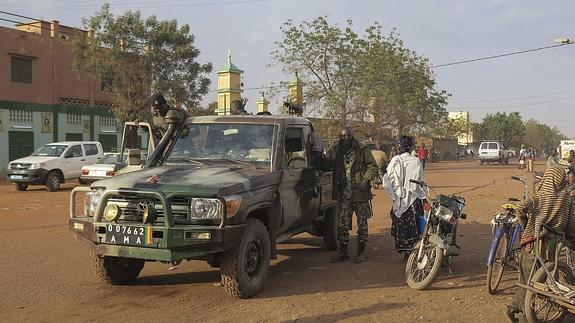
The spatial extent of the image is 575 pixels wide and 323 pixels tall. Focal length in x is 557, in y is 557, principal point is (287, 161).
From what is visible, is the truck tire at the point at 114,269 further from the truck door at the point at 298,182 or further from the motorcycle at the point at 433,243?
the motorcycle at the point at 433,243

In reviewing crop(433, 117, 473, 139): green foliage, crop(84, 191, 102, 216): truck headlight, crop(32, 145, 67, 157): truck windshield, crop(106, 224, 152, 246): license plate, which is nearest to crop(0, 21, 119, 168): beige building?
crop(32, 145, 67, 157): truck windshield

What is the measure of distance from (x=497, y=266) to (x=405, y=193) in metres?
1.59

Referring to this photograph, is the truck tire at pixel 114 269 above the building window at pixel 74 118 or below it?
below

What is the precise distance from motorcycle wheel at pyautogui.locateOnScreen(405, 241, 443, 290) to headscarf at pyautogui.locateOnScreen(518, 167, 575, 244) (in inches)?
40.8

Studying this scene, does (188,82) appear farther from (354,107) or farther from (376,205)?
(376,205)

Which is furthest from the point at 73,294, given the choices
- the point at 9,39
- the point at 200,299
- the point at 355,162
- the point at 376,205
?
the point at 9,39

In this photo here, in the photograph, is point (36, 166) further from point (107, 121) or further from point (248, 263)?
point (248, 263)

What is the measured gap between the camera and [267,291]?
622 centimetres

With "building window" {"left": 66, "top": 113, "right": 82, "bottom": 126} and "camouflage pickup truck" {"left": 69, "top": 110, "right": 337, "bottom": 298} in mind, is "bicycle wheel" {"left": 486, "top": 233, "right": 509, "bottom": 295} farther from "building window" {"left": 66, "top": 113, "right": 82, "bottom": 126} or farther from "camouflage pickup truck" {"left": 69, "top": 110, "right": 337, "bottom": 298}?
"building window" {"left": 66, "top": 113, "right": 82, "bottom": 126}

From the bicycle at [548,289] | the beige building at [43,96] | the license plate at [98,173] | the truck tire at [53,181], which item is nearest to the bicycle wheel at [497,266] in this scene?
the bicycle at [548,289]

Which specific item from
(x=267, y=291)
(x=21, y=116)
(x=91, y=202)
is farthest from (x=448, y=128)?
(x=91, y=202)

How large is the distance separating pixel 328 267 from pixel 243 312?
231 cm

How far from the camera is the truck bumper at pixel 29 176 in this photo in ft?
64.4

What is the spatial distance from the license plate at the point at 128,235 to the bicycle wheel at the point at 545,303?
11.5 feet
